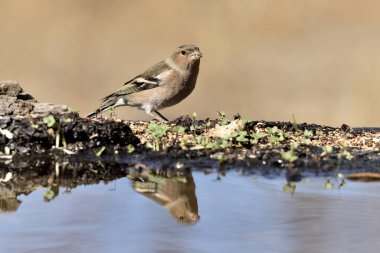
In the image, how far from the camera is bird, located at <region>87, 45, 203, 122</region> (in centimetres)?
920

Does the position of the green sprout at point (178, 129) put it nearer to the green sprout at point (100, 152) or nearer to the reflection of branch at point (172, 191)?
the green sprout at point (100, 152)

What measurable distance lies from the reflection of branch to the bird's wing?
15.5 ft

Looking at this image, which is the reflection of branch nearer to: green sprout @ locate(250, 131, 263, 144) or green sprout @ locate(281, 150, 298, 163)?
green sprout @ locate(281, 150, 298, 163)

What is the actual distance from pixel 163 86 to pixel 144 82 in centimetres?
37

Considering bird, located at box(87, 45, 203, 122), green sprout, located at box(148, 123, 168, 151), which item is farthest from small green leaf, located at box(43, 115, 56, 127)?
bird, located at box(87, 45, 203, 122)

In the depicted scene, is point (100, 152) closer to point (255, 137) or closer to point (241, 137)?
point (241, 137)

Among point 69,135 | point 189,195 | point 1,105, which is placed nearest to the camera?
point 189,195

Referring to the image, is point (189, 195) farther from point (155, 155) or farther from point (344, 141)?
point (344, 141)

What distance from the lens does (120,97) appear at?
9547mm

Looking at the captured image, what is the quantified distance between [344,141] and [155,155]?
1962mm

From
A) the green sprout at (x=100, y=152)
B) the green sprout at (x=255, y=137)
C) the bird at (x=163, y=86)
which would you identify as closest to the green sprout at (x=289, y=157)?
the green sprout at (x=255, y=137)

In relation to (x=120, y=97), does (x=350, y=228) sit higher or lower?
lower

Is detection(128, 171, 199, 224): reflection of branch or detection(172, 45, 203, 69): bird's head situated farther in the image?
detection(172, 45, 203, 69): bird's head

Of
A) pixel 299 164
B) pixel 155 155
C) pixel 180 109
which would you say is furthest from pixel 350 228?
pixel 180 109
